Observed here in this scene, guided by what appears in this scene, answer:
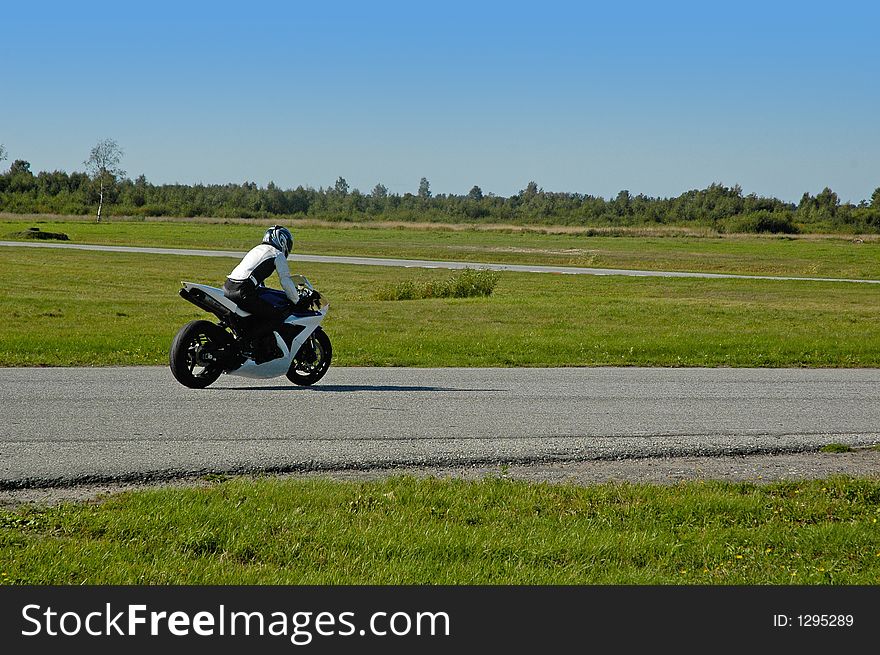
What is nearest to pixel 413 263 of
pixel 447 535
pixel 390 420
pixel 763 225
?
pixel 390 420

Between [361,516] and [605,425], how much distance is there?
13.3 feet

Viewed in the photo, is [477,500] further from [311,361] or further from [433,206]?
[433,206]

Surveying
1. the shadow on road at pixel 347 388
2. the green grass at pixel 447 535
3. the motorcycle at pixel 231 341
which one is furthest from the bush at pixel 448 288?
the green grass at pixel 447 535

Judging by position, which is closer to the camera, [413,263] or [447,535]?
[447,535]

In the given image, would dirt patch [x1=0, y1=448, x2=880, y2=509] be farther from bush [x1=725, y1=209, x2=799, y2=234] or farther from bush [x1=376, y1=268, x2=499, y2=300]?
bush [x1=725, y1=209, x2=799, y2=234]

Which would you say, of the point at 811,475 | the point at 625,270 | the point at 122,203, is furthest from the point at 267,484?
the point at 122,203

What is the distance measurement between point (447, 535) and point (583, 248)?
64870mm

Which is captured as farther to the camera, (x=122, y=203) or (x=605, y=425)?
(x=122, y=203)

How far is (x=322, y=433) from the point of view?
9.28 metres

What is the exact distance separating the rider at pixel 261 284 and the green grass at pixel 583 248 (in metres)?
38.2

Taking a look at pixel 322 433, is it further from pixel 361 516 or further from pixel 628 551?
pixel 628 551

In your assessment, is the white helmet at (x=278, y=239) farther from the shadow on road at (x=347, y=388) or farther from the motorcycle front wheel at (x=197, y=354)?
the shadow on road at (x=347, y=388)

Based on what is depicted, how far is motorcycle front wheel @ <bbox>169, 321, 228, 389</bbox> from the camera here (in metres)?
11.1

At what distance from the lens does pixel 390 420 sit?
10.0 metres
